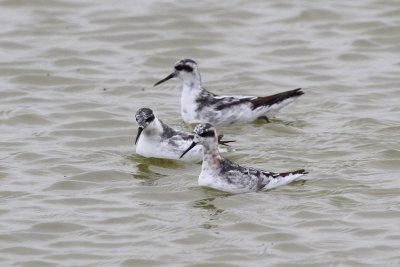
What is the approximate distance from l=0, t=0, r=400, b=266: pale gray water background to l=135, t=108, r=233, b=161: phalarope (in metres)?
0.20

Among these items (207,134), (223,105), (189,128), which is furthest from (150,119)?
(223,105)

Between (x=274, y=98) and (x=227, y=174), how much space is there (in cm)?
381

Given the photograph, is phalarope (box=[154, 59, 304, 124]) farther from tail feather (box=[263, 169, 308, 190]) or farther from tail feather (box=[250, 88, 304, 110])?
tail feather (box=[263, 169, 308, 190])

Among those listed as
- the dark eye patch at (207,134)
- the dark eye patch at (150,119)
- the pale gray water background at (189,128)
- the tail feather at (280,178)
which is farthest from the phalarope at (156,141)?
the tail feather at (280,178)

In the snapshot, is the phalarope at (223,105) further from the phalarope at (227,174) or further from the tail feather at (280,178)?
the tail feather at (280,178)

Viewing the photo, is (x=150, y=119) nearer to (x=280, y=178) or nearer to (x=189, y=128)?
(x=189, y=128)

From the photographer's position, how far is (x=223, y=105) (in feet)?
63.7

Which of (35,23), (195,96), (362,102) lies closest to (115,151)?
(195,96)

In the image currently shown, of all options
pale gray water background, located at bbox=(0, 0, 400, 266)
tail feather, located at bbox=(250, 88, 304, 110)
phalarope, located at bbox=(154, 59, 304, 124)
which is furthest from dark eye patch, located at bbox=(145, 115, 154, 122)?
tail feather, located at bbox=(250, 88, 304, 110)

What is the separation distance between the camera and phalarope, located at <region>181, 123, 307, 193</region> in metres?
15.7

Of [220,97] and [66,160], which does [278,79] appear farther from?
[66,160]

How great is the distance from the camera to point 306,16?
971 inches

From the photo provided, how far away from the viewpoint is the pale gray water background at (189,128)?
1408 centimetres

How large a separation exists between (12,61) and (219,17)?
15.5ft
